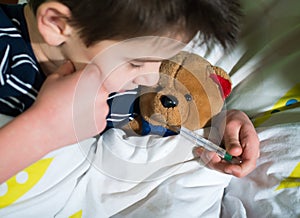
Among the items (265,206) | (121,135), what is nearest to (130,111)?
(121,135)

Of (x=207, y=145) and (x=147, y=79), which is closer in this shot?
(x=147, y=79)

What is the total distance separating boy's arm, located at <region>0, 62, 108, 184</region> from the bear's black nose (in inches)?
4.3

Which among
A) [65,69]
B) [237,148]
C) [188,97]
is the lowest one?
[237,148]

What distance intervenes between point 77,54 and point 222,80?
26cm

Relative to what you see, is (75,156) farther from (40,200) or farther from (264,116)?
(264,116)

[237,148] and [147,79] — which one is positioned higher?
[147,79]

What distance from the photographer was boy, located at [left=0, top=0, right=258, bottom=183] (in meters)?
0.52

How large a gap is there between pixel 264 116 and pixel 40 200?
16.2 inches

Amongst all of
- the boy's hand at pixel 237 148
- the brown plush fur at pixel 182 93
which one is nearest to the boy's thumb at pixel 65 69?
the brown plush fur at pixel 182 93

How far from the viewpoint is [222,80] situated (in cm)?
76

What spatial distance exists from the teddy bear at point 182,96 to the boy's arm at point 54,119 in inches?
4.4

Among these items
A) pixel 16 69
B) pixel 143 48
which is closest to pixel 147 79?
pixel 143 48

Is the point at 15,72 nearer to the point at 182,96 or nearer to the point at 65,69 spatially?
the point at 65,69

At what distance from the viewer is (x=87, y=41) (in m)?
0.58
